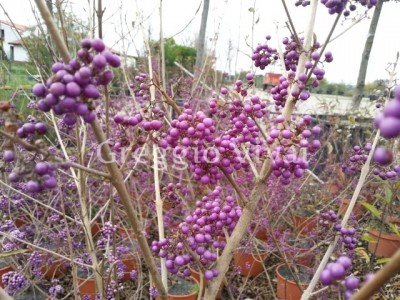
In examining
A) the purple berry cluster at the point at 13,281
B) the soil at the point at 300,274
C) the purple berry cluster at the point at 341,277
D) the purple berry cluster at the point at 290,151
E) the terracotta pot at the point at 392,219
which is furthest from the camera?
the terracotta pot at the point at 392,219

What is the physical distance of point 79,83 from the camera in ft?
2.41

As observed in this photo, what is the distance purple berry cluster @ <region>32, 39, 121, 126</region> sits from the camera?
72 centimetres

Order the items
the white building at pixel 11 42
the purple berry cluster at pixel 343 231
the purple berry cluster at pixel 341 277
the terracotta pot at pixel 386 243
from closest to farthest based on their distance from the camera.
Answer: the purple berry cluster at pixel 341 277 → the purple berry cluster at pixel 343 231 → the white building at pixel 11 42 → the terracotta pot at pixel 386 243

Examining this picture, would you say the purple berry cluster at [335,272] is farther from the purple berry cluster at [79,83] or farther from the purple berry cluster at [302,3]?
the purple berry cluster at [302,3]

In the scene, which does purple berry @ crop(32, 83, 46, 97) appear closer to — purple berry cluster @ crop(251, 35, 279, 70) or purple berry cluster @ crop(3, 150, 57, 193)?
purple berry cluster @ crop(3, 150, 57, 193)

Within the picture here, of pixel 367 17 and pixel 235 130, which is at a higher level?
pixel 367 17

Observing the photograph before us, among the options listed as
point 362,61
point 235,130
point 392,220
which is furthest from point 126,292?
point 362,61

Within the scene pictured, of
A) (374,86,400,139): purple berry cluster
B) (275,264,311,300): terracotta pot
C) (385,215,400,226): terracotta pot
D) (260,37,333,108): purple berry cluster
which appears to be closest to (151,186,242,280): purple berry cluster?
(260,37,333,108): purple berry cluster

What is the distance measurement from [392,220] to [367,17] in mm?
3766

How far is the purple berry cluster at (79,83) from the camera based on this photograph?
722 mm

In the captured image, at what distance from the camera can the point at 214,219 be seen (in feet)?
4.53

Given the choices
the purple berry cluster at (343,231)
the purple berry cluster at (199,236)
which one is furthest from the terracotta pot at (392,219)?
the purple berry cluster at (199,236)

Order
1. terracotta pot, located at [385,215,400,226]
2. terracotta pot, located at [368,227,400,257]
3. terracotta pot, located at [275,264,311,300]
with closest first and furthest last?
1. terracotta pot, located at [275,264,311,300]
2. terracotta pot, located at [368,227,400,257]
3. terracotta pot, located at [385,215,400,226]

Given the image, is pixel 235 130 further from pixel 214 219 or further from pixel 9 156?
pixel 9 156
